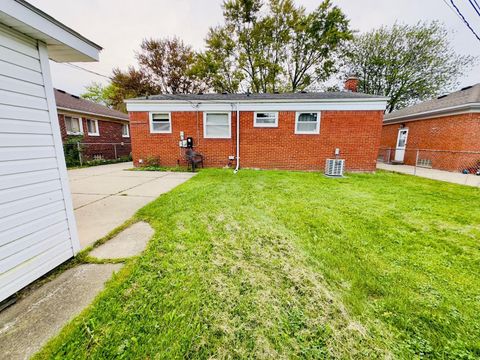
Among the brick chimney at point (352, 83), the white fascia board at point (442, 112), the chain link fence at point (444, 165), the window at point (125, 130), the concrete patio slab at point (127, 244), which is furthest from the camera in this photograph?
the window at point (125, 130)

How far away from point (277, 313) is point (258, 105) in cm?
831

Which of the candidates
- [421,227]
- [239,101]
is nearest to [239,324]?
[421,227]

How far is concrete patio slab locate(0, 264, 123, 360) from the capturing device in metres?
1.32

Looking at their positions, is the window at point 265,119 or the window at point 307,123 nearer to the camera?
the window at point 307,123

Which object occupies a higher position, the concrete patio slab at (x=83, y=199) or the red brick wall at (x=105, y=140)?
the red brick wall at (x=105, y=140)

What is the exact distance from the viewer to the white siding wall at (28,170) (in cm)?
170

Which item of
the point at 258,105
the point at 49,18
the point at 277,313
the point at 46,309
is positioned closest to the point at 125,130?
the point at 258,105

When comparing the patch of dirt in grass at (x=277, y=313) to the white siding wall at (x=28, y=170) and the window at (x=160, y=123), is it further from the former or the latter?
the window at (x=160, y=123)

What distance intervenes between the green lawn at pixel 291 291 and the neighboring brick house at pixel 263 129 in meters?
5.34

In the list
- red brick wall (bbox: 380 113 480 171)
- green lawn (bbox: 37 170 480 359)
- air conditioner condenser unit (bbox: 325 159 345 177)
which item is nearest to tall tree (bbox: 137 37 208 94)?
air conditioner condenser unit (bbox: 325 159 345 177)

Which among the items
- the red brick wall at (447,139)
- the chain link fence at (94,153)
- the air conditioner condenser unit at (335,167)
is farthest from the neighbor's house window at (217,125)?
the red brick wall at (447,139)

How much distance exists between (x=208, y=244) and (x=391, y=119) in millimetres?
16568

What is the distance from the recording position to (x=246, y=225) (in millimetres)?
3295

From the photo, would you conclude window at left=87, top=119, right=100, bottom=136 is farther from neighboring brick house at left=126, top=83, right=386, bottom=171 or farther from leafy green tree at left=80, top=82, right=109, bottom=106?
leafy green tree at left=80, top=82, right=109, bottom=106
